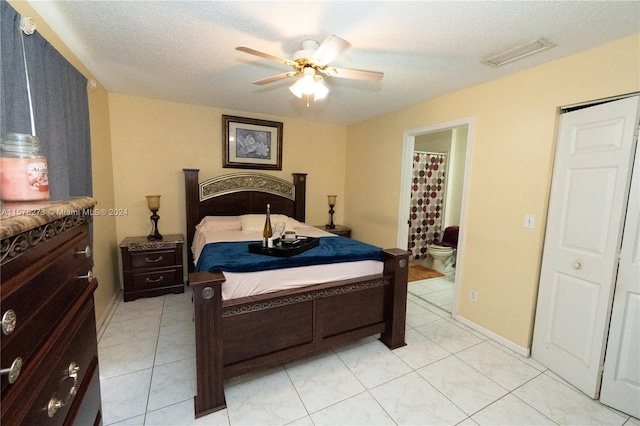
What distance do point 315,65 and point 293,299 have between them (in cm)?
162

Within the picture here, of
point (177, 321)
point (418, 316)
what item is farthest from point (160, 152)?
point (418, 316)

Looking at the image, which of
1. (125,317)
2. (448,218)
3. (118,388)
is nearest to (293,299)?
(118,388)

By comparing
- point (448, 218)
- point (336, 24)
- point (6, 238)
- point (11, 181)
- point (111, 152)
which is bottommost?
point (448, 218)

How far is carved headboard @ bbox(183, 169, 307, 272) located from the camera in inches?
140

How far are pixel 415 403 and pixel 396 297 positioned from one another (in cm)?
75

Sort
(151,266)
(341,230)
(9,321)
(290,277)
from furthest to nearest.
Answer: (341,230) < (151,266) < (290,277) < (9,321)

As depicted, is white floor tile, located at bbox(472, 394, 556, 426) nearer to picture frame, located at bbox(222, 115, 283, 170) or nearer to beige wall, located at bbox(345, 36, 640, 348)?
beige wall, located at bbox(345, 36, 640, 348)

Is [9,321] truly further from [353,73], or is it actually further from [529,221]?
[529,221]

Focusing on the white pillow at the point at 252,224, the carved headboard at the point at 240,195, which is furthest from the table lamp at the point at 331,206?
the white pillow at the point at 252,224

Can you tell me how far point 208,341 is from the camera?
167 cm

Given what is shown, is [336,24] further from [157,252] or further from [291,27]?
[157,252]

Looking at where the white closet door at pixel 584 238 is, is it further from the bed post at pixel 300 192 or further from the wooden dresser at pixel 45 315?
the bed post at pixel 300 192

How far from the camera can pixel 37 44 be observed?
153 cm

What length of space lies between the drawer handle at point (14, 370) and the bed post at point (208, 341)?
1.05 metres
